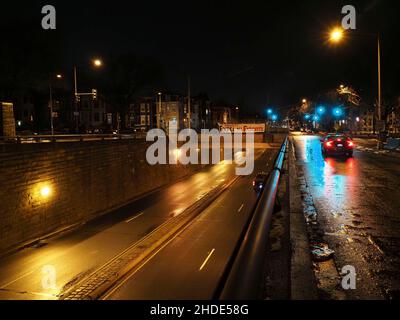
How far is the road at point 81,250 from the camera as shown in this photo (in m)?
8.92

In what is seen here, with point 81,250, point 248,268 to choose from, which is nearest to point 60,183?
point 81,250

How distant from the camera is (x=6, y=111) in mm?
16312

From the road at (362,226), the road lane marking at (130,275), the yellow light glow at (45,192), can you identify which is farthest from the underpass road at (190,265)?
the yellow light glow at (45,192)

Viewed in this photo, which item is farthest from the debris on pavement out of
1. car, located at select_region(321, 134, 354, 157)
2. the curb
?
car, located at select_region(321, 134, 354, 157)

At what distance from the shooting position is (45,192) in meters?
14.3

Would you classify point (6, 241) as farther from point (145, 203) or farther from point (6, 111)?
point (145, 203)

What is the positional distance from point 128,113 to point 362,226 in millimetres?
80482

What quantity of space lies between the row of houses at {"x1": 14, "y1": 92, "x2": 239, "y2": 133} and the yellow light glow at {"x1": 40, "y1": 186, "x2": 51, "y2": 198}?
178ft

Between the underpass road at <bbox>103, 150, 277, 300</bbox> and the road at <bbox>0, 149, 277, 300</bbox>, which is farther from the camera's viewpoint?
the road at <bbox>0, 149, 277, 300</bbox>

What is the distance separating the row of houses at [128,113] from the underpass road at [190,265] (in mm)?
56566

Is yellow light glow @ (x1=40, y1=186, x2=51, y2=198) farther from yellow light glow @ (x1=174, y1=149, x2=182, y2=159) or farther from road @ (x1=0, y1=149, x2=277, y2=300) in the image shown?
yellow light glow @ (x1=174, y1=149, x2=182, y2=159)

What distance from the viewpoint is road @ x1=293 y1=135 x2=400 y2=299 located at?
222 inches
